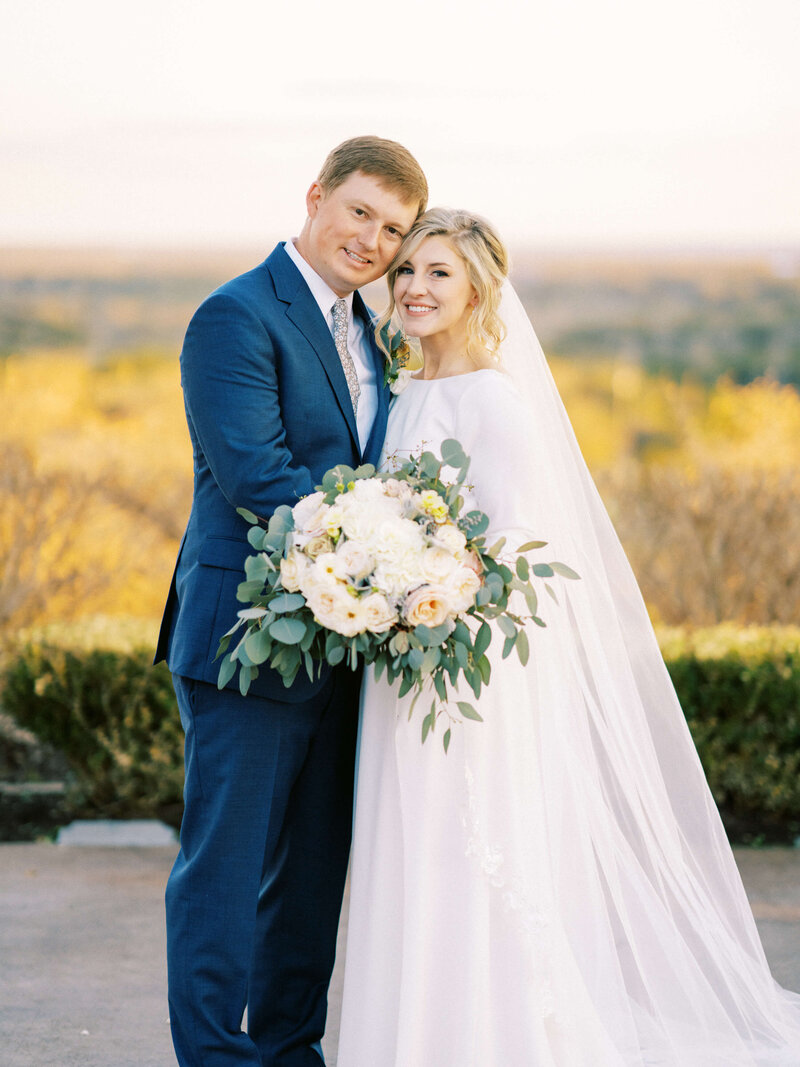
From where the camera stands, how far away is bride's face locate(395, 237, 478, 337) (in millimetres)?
2717

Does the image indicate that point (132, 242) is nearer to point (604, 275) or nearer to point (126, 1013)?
point (604, 275)

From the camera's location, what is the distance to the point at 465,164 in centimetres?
709

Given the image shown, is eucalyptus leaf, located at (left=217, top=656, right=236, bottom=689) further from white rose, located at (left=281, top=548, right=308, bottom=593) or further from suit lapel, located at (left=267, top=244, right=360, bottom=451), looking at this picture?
suit lapel, located at (left=267, top=244, right=360, bottom=451)

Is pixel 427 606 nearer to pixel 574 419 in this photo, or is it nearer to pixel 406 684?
pixel 406 684

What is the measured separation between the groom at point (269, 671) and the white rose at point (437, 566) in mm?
427

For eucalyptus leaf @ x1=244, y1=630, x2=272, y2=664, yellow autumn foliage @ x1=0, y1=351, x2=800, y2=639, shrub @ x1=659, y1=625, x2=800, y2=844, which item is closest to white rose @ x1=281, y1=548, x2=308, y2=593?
eucalyptus leaf @ x1=244, y1=630, x2=272, y2=664

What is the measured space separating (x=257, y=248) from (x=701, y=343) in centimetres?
324

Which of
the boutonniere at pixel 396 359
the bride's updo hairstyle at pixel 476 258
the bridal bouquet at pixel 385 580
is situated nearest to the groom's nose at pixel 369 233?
the bride's updo hairstyle at pixel 476 258

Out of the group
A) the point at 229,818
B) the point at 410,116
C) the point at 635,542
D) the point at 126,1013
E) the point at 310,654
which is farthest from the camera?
the point at 410,116

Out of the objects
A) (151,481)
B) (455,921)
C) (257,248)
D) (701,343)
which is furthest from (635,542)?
(455,921)

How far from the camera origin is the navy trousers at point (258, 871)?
245 centimetres

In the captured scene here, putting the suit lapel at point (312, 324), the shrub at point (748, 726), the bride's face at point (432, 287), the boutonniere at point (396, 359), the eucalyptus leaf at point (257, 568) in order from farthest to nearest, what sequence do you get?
the shrub at point (748, 726)
the boutonniere at point (396, 359)
the bride's face at point (432, 287)
the suit lapel at point (312, 324)
the eucalyptus leaf at point (257, 568)

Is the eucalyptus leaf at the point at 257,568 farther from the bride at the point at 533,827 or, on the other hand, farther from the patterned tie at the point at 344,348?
the patterned tie at the point at 344,348

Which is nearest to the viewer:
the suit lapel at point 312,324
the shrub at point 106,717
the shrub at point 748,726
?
the suit lapel at point 312,324
